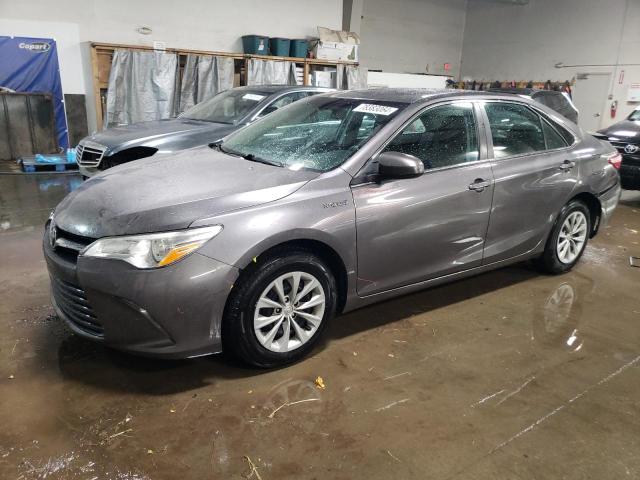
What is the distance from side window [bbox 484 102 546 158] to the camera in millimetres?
3486

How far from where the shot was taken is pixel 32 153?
9.17 m

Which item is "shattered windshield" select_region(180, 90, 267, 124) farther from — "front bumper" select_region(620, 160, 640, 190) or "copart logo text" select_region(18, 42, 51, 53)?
"front bumper" select_region(620, 160, 640, 190)

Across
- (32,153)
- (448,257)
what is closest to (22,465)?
(448,257)

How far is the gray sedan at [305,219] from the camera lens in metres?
2.37

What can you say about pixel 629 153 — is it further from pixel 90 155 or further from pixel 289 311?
pixel 90 155

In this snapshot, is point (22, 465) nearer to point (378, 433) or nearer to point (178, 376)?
point (178, 376)

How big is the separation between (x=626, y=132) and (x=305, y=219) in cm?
685

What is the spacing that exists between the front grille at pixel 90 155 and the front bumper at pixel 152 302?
134 inches

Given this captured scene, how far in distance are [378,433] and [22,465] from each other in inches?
57.5

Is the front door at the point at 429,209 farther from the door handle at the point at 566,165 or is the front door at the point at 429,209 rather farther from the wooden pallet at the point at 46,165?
Answer: the wooden pallet at the point at 46,165

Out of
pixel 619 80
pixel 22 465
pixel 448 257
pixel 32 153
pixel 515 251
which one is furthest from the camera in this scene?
pixel 619 80

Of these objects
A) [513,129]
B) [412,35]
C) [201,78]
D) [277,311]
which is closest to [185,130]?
[513,129]

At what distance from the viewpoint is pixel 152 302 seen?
2.30 metres

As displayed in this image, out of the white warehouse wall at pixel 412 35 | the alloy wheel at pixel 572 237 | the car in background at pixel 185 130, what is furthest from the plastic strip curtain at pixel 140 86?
the white warehouse wall at pixel 412 35
